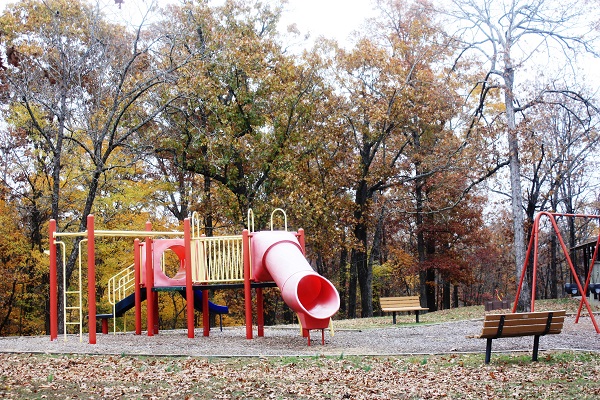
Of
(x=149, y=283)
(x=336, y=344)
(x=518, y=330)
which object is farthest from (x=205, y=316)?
(x=518, y=330)

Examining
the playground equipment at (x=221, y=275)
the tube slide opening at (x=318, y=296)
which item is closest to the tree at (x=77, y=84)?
the playground equipment at (x=221, y=275)

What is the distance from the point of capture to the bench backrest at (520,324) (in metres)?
9.88

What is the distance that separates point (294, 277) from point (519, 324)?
4.95 metres

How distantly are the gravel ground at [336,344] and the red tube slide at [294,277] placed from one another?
2.24ft

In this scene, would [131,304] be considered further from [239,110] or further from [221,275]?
[239,110]

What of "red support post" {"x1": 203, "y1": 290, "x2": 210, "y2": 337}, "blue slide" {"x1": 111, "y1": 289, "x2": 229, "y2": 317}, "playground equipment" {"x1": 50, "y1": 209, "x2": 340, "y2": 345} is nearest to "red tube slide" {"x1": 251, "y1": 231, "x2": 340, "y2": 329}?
"playground equipment" {"x1": 50, "y1": 209, "x2": 340, "y2": 345}

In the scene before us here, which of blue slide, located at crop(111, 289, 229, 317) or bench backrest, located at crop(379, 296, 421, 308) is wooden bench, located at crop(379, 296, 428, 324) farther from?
blue slide, located at crop(111, 289, 229, 317)

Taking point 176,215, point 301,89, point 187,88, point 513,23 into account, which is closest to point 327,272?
point 176,215

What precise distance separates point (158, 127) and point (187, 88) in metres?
3.07

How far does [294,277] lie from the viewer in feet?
44.7

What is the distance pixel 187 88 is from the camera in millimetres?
23984

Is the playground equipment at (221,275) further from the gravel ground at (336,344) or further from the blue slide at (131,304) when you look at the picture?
the gravel ground at (336,344)

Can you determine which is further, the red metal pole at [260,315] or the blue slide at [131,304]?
the blue slide at [131,304]

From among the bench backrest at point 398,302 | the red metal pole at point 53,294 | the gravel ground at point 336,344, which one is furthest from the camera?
the bench backrest at point 398,302
